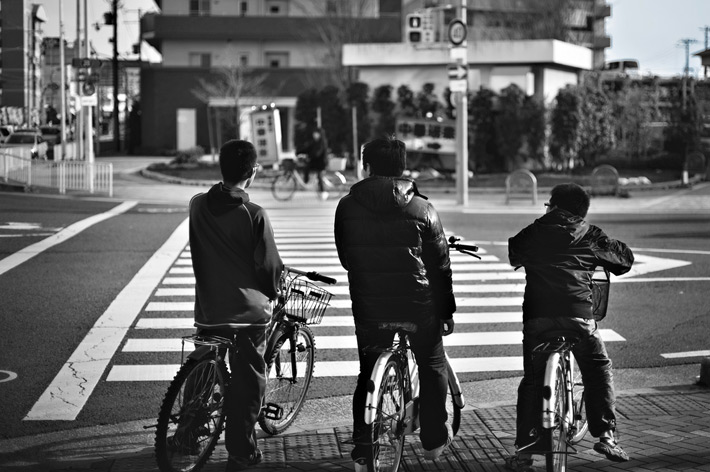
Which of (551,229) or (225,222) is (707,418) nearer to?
(551,229)

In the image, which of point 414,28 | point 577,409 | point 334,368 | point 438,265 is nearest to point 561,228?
point 438,265

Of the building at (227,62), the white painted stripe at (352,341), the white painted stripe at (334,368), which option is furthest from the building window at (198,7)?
the white painted stripe at (334,368)

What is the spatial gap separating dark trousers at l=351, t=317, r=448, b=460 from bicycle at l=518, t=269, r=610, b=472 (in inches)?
18.3

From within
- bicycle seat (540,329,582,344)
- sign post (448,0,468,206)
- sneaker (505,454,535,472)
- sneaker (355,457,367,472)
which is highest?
sign post (448,0,468,206)

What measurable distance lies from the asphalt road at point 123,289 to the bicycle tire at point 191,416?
164 centimetres

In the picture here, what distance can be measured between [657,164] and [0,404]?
35.1m

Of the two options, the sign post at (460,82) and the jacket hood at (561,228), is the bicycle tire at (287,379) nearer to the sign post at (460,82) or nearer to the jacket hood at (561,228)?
the jacket hood at (561,228)

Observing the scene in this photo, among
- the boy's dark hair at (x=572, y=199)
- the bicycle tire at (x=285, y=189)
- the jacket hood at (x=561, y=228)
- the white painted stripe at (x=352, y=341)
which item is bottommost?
the white painted stripe at (x=352, y=341)

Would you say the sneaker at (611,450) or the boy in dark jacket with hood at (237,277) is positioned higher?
the boy in dark jacket with hood at (237,277)

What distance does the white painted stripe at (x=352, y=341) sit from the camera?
365 inches

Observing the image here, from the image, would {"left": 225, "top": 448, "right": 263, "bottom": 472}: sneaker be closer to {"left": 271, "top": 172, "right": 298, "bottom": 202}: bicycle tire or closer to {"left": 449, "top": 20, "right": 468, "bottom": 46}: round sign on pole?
{"left": 449, "top": 20, "right": 468, "bottom": 46}: round sign on pole

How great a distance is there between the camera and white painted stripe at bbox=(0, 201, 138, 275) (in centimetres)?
1435

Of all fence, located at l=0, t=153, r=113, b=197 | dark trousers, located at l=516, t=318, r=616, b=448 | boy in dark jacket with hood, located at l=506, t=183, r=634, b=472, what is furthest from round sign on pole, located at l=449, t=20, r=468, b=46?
dark trousers, located at l=516, t=318, r=616, b=448

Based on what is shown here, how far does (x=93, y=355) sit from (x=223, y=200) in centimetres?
398
